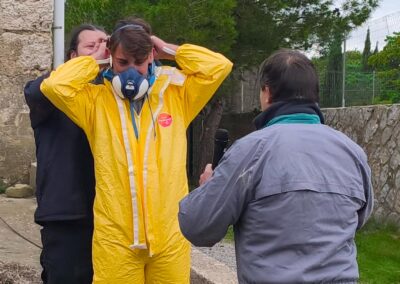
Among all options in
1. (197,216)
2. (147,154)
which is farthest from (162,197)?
(197,216)

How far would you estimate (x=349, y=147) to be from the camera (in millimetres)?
2086

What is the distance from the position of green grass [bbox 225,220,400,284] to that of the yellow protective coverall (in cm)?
276

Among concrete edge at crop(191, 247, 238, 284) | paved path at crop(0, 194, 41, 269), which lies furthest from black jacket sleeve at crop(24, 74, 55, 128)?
paved path at crop(0, 194, 41, 269)

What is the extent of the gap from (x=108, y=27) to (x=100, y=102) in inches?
285

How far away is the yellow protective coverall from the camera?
2.58 m

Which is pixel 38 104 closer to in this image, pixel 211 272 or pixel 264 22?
pixel 211 272

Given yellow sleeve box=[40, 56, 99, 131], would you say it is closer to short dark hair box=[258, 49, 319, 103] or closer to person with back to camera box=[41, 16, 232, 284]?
person with back to camera box=[41, 16, 232, 284]

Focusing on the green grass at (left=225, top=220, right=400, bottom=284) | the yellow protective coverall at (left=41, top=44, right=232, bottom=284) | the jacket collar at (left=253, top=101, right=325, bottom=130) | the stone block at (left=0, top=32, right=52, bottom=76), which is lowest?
the green grass at (left=225, top=220, right=400, bottom=284)

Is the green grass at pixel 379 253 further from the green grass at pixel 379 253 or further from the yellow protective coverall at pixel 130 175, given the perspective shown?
the yellow protective coverall at pixel 130 175

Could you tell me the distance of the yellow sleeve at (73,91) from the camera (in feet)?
8.66

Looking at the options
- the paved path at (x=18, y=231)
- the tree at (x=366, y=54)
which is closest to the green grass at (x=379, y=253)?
the paved path at (x=18, y=231)

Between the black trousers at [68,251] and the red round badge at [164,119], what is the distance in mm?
547

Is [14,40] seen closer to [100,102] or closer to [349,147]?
[100,102]

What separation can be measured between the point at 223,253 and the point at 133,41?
11.2 ft
